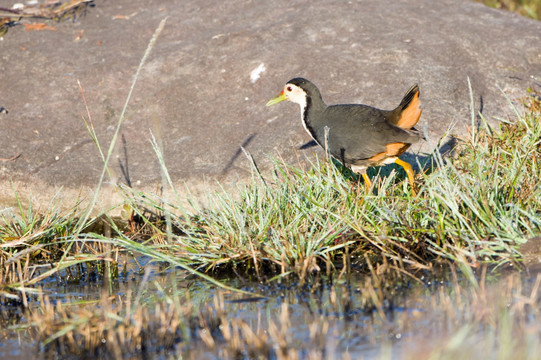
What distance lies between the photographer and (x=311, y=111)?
5172 millimetres

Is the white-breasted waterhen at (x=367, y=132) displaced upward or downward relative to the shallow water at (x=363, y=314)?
upward

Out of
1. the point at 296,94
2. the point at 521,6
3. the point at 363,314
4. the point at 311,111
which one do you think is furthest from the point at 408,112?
the point at 521,6

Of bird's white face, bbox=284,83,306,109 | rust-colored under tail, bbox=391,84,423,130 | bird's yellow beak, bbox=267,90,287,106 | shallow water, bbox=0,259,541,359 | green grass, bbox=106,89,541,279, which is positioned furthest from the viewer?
bird's yellow beak, bbox=267,90,287,106

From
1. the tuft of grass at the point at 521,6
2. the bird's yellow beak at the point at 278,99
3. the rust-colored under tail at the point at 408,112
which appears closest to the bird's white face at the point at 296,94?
the bird's yellow beak at the point at 278,99

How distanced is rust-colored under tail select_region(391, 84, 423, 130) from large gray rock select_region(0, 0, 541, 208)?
0.72 meters

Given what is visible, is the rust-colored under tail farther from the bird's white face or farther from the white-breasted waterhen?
the bird's white face

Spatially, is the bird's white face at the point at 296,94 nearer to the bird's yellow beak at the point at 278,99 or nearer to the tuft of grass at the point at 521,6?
the bird's yellow beak at the point at 278,99

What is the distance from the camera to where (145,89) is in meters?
6.33

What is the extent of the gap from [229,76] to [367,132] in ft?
6.55

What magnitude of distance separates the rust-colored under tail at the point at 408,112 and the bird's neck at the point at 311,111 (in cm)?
65

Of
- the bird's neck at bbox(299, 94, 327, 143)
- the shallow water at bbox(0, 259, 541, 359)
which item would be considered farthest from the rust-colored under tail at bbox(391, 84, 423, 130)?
the shallow water at bbox(0, 259, 541, 359)

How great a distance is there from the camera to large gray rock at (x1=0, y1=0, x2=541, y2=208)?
553 centimetres

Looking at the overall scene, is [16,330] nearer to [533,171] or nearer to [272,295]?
[272,295]

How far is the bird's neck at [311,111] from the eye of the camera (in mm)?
5121
